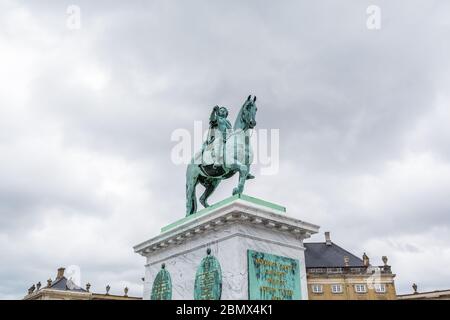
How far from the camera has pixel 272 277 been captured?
938 centimetres

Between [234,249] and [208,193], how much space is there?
141 inches

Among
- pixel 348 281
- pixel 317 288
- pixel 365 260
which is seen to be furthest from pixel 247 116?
pixel 365 260

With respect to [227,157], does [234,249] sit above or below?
below

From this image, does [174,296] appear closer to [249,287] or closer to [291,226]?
[249,287]

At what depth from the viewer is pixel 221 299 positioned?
901 cm

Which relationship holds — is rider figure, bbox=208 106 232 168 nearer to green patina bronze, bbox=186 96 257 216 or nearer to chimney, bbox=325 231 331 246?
green patina bronze, bbox=186 96 257 216

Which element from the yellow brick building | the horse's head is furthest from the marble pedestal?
the yellow brick building

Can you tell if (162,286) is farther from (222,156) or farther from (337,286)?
(337,286)

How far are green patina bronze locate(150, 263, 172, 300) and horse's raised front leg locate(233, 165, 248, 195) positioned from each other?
311 cm

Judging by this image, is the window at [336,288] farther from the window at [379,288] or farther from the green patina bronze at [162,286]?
the green patina bronze at [162,286]

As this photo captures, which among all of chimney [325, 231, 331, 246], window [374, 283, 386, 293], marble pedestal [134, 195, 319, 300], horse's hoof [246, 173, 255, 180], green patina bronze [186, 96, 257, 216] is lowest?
marble pedestal [134, 195, 319, 300]

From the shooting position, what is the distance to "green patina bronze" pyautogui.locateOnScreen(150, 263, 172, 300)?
10.9 meters

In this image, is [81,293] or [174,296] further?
[81,293]

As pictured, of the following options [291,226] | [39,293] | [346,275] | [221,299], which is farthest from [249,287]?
[39,293]
